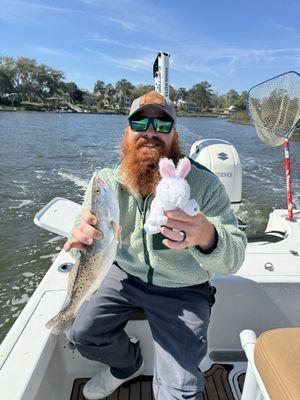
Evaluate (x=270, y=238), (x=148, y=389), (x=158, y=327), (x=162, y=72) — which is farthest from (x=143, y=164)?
(x=162, y=72)

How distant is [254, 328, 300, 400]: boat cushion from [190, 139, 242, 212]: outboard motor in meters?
2.63

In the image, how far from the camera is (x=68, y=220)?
112 inches

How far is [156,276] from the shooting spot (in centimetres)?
189

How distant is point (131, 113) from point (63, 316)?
115cm

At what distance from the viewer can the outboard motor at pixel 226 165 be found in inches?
159

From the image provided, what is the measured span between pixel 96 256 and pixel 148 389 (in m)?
1.25

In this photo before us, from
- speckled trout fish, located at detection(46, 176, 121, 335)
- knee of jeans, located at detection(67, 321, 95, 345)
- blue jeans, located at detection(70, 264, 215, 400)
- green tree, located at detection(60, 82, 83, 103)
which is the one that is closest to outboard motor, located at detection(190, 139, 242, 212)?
blue jeans, located at detection(70, 264, 215, 400)

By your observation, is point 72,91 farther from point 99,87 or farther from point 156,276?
point 156,276

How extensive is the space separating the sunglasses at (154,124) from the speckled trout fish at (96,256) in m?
0.56

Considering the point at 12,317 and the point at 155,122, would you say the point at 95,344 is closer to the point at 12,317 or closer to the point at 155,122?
the point at 155,122

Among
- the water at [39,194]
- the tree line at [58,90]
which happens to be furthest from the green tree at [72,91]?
the water at [39,194]

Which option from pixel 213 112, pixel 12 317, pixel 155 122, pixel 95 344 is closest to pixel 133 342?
pixel 95 344

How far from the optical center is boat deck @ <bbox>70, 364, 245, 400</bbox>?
224 cm

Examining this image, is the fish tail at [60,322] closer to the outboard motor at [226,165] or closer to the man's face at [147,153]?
the man's face at [147,153]
